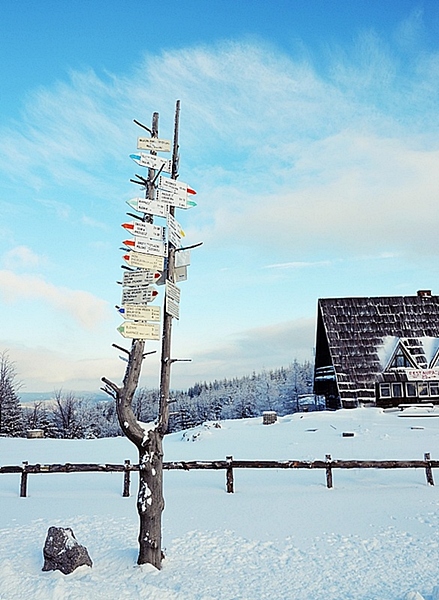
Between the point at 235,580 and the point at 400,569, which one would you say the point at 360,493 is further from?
the point at 235,580

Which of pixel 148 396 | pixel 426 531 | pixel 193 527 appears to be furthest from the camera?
pixel 148 396

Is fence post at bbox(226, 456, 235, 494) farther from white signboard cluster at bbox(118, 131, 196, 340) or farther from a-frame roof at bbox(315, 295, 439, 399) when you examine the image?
a-frame roof at bbox(315, 295, 439, 399)

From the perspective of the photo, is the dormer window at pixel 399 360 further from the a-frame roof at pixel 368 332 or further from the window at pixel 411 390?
the window at pixel 411 390

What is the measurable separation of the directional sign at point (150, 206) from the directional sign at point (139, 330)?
179 centimetres

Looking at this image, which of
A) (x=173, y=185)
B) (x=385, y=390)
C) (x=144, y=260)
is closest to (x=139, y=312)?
(x=144, y=260)

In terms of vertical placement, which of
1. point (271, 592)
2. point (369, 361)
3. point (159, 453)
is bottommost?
point (271, 592)

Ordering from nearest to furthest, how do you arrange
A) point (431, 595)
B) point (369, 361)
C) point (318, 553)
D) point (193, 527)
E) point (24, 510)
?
1. point (431, 595)
2. point (318, 553)
3. point (193, 527)
4. point (24, 510)
5. point (369, 361)

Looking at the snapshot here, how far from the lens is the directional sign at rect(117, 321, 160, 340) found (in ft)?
22.5

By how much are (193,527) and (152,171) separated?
606 centimetres

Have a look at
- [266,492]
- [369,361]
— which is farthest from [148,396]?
[266,492]

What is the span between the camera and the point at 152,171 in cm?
782

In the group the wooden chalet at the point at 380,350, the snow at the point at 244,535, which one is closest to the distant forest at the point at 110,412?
the wooden chalet at the point at 380,350

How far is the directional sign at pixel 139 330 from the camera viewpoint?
6863mm

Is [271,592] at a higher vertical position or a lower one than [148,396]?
lower
